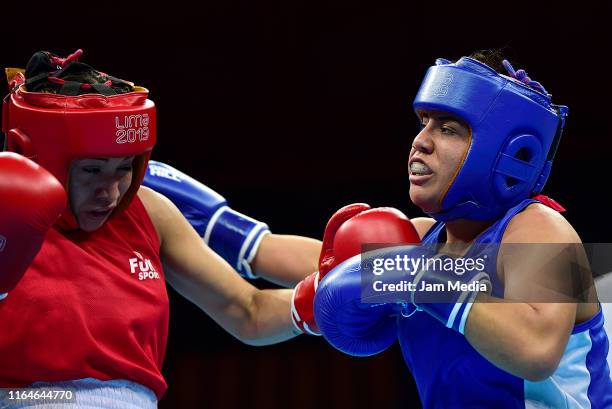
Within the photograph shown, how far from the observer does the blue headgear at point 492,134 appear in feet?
7.45

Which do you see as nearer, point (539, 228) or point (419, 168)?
point (539, 228)

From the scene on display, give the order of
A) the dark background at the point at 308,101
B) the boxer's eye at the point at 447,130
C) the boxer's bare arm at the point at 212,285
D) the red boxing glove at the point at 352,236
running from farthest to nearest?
the dark background at the point at 308,101 < the boxer's bare arm at the point at 212,285 < the red boxing glove at the point at 352,236 < the boxer's eye at the point at 447,130

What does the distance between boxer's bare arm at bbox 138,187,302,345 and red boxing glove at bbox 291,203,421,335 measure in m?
0.12

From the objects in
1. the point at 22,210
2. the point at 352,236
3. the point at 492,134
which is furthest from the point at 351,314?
the point at 22,210

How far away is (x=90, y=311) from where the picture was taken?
92.1 inches

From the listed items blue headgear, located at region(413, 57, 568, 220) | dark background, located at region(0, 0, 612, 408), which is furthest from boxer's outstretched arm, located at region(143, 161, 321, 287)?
dark background, located at region(0, 0, 612, 408)

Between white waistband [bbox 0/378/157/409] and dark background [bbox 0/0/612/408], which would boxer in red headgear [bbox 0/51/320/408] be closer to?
white waistband [bbox 0/378/157/409]

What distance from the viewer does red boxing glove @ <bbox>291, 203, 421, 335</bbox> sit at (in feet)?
8.05

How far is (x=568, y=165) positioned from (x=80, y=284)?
331cm

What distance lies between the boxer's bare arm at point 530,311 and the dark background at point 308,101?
2963mm

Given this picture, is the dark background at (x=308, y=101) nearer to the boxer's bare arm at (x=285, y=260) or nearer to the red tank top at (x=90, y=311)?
the boxer's bare arm at (x=285, y=260)

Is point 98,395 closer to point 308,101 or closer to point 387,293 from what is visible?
point 387,293

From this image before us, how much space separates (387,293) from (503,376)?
13.3 inches

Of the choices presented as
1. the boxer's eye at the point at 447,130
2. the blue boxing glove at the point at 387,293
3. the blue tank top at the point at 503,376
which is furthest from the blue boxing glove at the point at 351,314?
the boxer's eye at the point at 447,130
